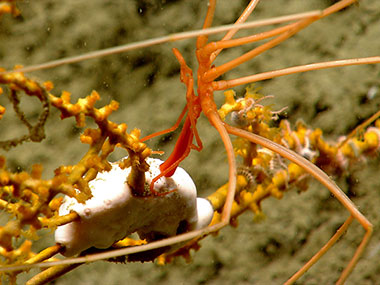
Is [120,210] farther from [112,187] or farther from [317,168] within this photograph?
[317,168]

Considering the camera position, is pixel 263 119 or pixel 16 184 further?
pixel 263 119

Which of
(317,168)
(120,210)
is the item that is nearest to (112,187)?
(120,210)

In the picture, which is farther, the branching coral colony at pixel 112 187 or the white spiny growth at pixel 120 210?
the white spiny growth at pixel 120 210

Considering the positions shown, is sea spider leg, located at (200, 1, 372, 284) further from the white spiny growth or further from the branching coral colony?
the white spiny growth

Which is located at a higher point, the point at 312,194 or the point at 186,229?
the point at 186,229

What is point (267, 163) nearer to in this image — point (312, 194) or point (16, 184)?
point (312, 194)

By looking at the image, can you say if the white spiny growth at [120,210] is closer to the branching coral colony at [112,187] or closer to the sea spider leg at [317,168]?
the branching coral colony at [112,187]

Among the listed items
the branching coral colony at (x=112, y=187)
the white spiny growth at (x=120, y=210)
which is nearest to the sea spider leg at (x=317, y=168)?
the branching coral colony at (x=112, y=187)

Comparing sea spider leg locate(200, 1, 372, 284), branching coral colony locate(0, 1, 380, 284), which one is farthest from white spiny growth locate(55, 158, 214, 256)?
sea spider leg locate(200, 1, 372, 284)

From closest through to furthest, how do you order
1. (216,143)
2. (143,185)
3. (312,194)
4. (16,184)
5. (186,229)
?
(16,184) < (143,185) < (186,229) < (216,143) < (312,194)

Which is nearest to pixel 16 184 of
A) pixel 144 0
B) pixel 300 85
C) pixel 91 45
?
pixel 91 45

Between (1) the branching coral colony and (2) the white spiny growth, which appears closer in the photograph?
(1) the branching coral colony
